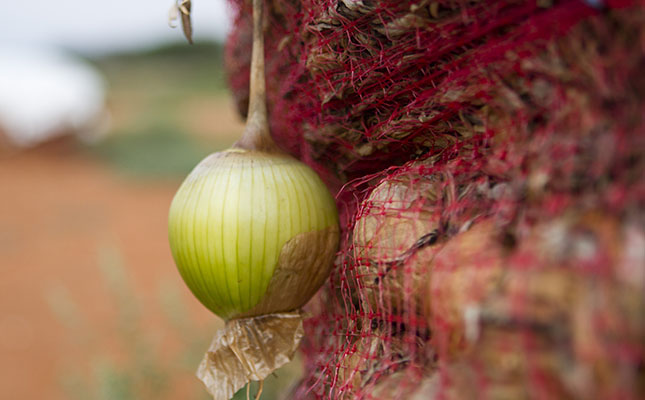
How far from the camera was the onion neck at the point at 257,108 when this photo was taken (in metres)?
0.66

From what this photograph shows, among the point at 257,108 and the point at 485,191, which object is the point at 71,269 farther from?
the point at 485,191

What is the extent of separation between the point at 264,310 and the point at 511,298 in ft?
1.13

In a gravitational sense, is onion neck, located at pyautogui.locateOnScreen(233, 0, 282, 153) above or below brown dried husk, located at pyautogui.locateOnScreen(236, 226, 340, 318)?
above

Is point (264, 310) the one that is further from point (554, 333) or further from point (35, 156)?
point (35, 156)

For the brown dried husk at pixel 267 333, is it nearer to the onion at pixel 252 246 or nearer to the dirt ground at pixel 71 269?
the onion at pixel 252 246

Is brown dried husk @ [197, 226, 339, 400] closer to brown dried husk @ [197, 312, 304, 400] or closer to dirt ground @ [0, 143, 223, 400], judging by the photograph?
brown dried husk @ [197, 312, 304, 400]

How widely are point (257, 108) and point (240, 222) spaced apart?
0.61 feet

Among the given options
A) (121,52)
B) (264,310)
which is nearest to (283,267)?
(264,310)

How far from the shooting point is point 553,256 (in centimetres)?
35

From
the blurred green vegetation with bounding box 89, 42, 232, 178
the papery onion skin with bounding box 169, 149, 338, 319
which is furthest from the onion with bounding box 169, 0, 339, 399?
the blurred green vegetation with bounding box 89, 42, 232, 178

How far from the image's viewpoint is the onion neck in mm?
659

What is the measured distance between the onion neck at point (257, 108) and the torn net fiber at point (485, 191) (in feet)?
0.19

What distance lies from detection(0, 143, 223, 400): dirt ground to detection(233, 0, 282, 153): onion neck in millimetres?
1059

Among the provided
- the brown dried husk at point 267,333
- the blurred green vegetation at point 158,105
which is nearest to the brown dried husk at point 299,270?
the brown dried husk at point 267,333
